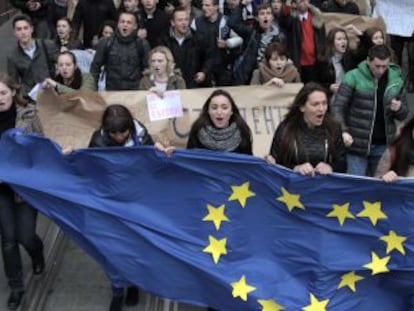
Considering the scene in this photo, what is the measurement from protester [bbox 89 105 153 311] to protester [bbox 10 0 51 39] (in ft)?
14.5

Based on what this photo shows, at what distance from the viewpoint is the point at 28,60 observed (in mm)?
7191

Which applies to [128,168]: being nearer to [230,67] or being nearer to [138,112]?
[138,112]

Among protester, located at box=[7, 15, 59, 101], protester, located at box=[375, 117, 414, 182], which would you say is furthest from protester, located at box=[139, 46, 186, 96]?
protester, located at box=[375, 117, 414, 182]

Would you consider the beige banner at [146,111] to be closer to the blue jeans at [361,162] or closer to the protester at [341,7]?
the blue jeans at [361,162]

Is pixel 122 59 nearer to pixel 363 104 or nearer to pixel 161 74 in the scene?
pixel 161 74

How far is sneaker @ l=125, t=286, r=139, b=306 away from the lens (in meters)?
5.68

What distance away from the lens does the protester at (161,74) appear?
271 inches

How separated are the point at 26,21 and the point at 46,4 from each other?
2599 mm

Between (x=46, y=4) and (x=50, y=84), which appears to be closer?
(x=50, y=84)

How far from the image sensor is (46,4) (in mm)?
9688

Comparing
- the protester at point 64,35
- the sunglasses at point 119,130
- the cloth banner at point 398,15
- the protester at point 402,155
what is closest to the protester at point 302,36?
the protester at point 64,35

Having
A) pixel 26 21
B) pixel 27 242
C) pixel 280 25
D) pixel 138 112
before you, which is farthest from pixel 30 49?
pixel 280 25

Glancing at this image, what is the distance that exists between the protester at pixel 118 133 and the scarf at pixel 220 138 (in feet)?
1.50

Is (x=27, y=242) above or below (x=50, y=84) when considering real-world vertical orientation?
below
